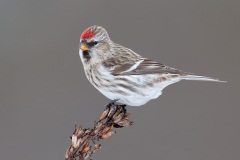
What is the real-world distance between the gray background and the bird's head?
171 centimetres

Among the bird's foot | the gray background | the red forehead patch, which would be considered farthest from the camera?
the gray background

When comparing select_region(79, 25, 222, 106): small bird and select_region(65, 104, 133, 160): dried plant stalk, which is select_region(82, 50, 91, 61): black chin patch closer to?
select_region(79, 25, 222, 106): small bird

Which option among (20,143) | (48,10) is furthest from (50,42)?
(20,143)

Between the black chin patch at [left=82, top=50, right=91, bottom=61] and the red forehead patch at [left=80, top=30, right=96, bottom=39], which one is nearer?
the red forehead patch at [left=80, top=30, right=96, bottom=39]

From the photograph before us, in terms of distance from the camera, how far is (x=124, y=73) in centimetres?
277

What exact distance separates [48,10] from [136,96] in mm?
3669

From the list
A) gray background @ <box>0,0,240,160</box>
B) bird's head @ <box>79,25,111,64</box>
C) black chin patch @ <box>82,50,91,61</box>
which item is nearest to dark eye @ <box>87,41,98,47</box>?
bird's head @ <box>79,25,111,64</box>

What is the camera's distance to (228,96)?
512 cm

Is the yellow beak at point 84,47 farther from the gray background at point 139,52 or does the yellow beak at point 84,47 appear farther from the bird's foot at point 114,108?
the gray background at point 139,52

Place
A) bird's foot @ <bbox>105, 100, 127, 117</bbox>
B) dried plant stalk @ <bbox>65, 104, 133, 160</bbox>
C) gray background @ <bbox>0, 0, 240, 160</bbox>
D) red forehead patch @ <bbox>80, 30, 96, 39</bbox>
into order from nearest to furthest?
dried plant stalk @ <bbox>65, 104, 133, 160</bbox>
bird's foot @ <bbox>105, 100, 127, 117</bbox>
red forehead patch @ <bbox>80, 30, 96, 39</bbox>
gray background @ <bbox>0, 0, 240, 160</bbox>

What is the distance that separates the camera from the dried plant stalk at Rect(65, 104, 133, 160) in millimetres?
1793

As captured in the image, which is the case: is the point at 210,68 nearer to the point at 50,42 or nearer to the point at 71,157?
the point at 50,42

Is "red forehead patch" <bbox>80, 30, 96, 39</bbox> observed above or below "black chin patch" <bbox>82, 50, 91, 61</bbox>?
above

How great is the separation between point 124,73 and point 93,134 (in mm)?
913
